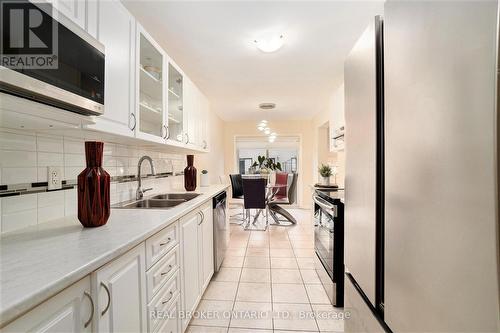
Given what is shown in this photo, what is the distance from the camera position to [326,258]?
6.74ft

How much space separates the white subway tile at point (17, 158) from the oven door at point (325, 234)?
198 cm

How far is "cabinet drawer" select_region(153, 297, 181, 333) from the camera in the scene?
Answer: 1.16m

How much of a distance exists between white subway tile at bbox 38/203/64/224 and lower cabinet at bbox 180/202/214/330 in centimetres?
65

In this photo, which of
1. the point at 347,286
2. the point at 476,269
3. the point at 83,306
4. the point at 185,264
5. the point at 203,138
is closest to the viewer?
the point at 476,269

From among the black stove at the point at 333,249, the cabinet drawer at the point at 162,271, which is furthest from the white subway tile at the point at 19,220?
the black stove at the point at 333,249

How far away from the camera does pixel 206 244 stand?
1.99 m

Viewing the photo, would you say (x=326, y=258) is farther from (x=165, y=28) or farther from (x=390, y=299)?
(x=165, y=28)

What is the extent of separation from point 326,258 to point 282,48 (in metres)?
2.15

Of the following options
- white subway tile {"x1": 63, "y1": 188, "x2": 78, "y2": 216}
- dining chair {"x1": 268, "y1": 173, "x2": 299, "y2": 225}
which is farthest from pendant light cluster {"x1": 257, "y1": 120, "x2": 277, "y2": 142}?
white subway tile {"x1": 63, "y1": 188, "x2": 78, "y2": 216}

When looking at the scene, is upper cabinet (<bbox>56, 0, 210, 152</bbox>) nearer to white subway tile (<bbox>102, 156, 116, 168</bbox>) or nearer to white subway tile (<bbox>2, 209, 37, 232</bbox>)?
white subway tile (<bbox>102, 156, 116, 168</bbox>)

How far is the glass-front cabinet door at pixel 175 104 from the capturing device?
2045 mm

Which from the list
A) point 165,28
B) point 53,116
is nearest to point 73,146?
point 53,116

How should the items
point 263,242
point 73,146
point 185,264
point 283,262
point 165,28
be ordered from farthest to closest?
point 263,242 → point 283,262 → point 165,28 → point 185,264 → point 73,146

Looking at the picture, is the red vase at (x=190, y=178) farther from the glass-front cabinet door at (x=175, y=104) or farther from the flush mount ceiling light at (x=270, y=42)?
the flush mount ceiling light at (x=270, y=42)
